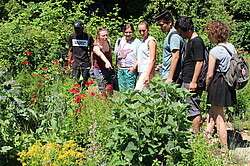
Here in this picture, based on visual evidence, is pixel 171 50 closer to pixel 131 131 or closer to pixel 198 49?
pixel 198 49

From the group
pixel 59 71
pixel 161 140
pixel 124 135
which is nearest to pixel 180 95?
pixel 161 140

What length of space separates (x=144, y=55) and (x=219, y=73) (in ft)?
4.00

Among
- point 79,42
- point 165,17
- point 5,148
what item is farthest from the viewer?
point 79,42

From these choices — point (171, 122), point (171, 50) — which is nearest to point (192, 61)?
point (171, 50)

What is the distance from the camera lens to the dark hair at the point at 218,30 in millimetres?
3730

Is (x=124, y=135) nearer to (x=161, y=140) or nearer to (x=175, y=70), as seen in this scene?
(x=161, y=140)

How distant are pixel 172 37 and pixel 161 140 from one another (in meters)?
1.45

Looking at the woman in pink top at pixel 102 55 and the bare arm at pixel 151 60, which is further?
the woman in pink top at pixel 102 55

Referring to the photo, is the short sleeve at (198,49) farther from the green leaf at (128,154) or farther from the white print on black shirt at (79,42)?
the white print on black shirt at (79,42)

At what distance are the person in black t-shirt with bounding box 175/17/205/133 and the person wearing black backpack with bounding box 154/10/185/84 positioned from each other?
4.0 inches

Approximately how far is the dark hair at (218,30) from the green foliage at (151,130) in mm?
1055

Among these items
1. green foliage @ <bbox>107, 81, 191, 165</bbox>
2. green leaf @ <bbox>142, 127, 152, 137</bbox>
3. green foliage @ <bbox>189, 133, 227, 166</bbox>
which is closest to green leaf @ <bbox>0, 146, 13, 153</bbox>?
green foliage @ <bbox>107, 81, 191, 165</bbox>

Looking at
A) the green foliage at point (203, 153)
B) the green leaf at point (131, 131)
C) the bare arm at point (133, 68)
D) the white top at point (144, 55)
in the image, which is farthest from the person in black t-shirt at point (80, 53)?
the green foliage at point (203, 153)

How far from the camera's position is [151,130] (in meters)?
2.94
